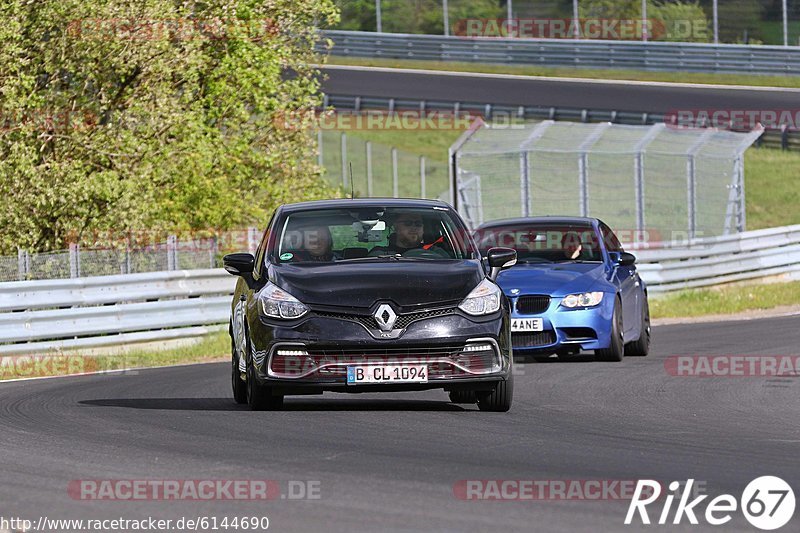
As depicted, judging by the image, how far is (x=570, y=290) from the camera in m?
16.4

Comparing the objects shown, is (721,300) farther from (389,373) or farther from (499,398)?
(389,373)

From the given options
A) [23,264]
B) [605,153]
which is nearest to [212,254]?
[23,264]

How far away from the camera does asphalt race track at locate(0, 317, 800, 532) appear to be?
7301 millimetres

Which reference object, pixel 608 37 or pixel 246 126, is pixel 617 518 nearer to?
pixel 246 126

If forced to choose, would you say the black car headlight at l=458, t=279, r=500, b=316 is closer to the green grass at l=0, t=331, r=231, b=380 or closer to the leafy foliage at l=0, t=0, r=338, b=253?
the green grass at l=0, t=331, r=231, b=380

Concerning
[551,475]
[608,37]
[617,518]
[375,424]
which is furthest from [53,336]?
[608,37]

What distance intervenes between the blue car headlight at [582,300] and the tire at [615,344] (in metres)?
0.26

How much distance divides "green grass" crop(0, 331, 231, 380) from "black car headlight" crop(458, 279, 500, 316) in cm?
793

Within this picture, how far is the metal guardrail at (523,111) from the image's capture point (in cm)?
4519

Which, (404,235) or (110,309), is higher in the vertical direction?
(404,235)

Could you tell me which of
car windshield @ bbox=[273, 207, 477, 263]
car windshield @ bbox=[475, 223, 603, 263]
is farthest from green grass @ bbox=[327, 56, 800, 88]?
car windshield @ bbox=[273, 207, 477, 263]

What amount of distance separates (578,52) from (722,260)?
23863mm

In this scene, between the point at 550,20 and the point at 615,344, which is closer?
the point at 615,344

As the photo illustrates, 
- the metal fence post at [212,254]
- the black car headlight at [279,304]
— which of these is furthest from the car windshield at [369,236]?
the metal fence post at [212,254]
